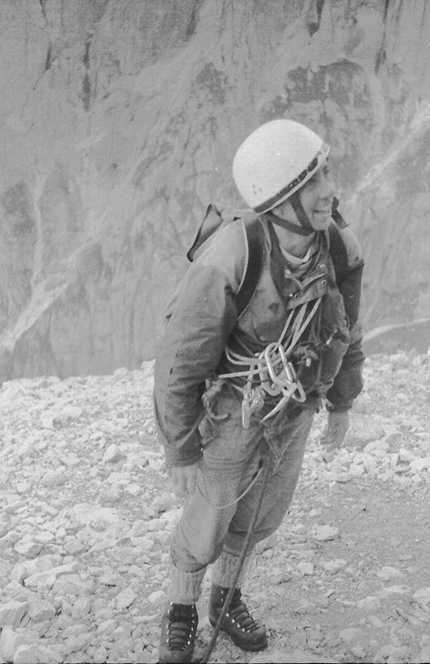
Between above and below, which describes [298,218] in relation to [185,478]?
above

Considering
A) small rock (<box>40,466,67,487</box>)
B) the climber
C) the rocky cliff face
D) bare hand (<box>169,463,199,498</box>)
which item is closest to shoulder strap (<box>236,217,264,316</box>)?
the climber

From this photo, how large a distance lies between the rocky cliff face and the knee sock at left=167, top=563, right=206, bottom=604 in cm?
252

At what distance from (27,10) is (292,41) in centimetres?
131

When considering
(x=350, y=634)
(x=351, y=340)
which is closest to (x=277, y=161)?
(x=351, y=340)

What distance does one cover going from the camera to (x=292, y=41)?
4219mm

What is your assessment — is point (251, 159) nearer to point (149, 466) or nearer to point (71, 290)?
point (149, 466)

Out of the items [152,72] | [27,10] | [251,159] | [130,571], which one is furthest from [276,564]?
[27,10]

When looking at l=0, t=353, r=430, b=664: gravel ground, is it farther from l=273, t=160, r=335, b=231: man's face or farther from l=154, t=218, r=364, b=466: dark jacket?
l=273, t=160, r=335, b=231: man's face

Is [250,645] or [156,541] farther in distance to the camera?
[156,541]

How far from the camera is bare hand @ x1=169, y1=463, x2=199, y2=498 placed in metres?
2.06

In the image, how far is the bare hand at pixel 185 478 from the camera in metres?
2.06

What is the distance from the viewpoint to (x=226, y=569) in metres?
2.28

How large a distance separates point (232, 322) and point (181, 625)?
2.93 feet

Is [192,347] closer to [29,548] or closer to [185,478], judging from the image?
[185,478]
